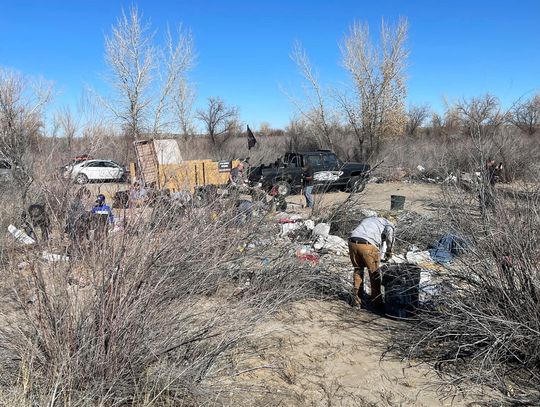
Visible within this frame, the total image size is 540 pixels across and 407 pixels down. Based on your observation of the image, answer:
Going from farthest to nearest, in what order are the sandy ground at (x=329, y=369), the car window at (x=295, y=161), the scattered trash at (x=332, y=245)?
1. the car window at (x=295, y=161)
2. the scattered trash at (x=332, y=245)
3. the sandy ground at (x=329, y=369)

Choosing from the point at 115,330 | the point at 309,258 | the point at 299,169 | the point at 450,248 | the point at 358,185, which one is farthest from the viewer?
the point at 299,169

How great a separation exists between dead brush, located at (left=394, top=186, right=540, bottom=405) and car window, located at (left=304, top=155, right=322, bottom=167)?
43.8 ft

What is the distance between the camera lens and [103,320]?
2.66m

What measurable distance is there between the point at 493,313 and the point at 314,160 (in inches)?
555

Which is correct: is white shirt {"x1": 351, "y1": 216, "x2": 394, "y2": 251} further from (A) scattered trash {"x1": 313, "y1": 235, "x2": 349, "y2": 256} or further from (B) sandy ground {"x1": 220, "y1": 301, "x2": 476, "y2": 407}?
(A) scattered trash {"x1": 313, "y1": 235, "x2": 349, "y2": 256}

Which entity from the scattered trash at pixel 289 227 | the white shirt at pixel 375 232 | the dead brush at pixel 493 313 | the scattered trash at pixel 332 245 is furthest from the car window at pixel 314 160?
the dead brush at pixel 493 313

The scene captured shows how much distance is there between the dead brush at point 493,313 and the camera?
348 cm

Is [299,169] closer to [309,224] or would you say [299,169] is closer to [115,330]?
[309,224]

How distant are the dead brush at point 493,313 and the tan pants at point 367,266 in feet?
3.70

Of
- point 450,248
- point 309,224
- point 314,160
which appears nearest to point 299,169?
point 314,160

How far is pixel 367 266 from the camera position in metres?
5.28

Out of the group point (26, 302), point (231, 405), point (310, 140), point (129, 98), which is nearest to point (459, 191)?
point (231, 405)

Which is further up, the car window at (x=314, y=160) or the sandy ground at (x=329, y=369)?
the car window at (x=314, y=160)

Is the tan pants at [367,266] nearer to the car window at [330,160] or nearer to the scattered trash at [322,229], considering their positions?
the scattered trash at [322,229]
